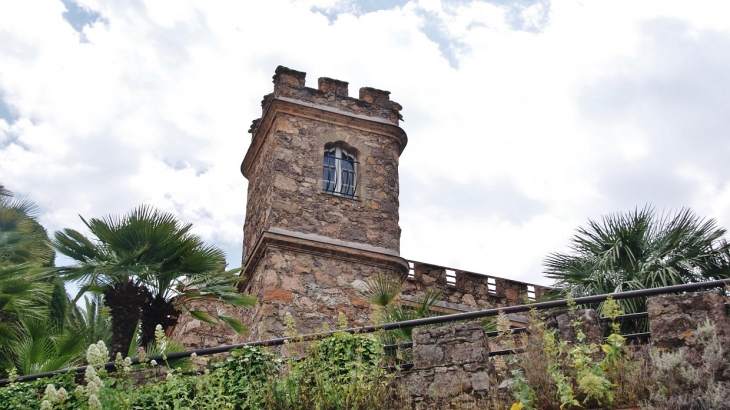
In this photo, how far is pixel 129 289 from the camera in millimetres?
12078

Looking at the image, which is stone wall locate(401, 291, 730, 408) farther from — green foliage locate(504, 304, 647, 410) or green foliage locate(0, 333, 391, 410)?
green foliage locate(0, 333, 391, 410)

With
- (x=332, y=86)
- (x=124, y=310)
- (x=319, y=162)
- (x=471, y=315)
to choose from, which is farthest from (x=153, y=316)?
(x=332, y=86)

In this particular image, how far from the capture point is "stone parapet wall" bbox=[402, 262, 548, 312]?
18.9 meters

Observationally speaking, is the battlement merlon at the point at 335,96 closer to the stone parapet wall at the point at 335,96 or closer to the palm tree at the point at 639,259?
the stone parapet wall at the point at 335,96

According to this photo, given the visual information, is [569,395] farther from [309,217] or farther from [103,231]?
[309,217]

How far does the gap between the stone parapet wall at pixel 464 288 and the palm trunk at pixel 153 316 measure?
7.04m

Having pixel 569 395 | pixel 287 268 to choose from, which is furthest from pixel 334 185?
pixel 569 395

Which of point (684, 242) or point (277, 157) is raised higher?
point (277, 157)

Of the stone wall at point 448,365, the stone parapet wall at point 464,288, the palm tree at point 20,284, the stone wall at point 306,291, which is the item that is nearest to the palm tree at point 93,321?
the palm tree at point 20,284

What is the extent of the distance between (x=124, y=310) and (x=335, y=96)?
7.93m

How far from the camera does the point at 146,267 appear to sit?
1218 centimetres

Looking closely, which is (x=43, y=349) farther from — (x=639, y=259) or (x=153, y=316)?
(x=639, y=259)

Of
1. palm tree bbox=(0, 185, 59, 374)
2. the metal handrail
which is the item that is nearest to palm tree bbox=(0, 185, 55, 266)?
palm tree bbox=(0, 185, 59, 374)

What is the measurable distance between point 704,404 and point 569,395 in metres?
1.07
